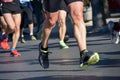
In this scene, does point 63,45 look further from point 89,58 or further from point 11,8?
point 89,58

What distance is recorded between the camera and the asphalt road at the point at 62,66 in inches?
310

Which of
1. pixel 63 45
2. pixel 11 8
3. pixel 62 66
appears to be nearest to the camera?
pixel 62 66

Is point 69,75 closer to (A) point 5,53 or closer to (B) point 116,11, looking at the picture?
(A) point 5,53

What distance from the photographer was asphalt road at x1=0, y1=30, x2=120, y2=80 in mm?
7865

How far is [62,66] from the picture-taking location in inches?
356

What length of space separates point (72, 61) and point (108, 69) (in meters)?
1.43

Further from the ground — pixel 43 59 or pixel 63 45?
pixel 43 59

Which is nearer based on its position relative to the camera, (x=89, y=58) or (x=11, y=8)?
(x=89, y=58)

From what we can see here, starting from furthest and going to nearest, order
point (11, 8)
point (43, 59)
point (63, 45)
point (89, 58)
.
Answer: point (63, 45)
point (11, 8)
point (43, 59)
point (89, 58)

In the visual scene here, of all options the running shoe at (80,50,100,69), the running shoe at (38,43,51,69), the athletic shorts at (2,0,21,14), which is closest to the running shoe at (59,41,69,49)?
the athletic shorts at (2,0,21,14)

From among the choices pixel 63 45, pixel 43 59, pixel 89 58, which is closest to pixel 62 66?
pixel 43 59

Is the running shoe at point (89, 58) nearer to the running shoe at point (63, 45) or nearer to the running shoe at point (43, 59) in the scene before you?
the running shoe at point (43, 59)

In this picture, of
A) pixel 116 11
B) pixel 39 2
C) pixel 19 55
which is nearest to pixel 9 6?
pixel 19 55

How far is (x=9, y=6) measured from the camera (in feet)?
36.6
